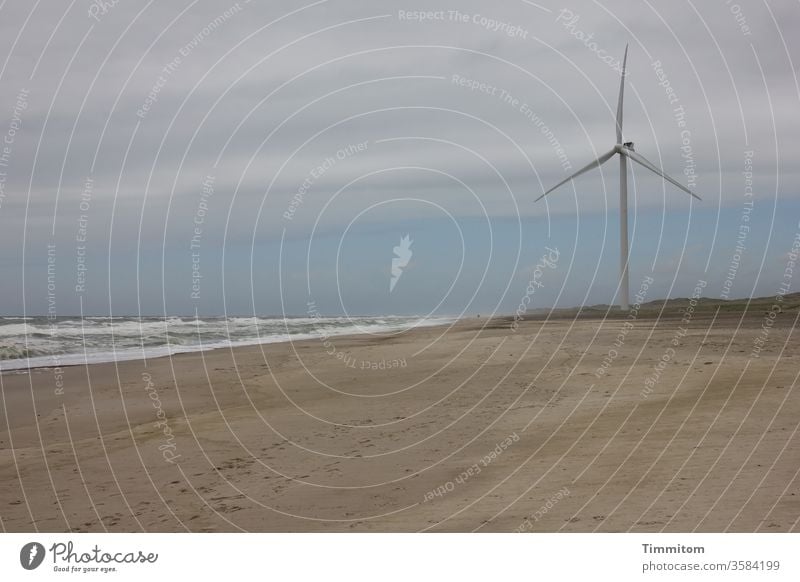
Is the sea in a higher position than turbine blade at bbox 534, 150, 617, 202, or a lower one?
lower

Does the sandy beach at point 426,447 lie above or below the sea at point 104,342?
above

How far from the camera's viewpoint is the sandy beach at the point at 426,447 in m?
11.3

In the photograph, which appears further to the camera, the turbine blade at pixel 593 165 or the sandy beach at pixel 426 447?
the turbine blade at pixel 593 165

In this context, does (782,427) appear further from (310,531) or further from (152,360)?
(152,360)

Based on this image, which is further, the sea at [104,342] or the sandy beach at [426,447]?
the sea at [104,342]

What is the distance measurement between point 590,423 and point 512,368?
8669 millimetres

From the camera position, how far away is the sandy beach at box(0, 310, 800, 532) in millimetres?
11328

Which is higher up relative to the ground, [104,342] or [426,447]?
[426,447]

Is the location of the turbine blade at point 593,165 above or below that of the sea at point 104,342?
above

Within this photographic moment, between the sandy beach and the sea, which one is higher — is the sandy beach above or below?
above

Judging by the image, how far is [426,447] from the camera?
15.5m

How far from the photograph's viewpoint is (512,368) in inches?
984

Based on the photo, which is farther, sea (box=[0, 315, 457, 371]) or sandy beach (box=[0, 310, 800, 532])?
sea (box=[0, 315, 457, 371])

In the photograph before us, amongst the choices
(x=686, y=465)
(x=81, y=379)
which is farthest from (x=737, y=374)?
(x=81, y=379)
